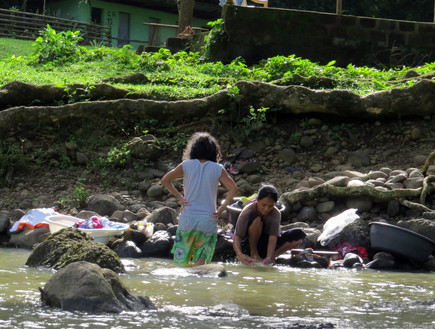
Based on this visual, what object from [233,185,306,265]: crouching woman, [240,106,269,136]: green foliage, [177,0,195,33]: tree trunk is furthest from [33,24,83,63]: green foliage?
[233,185,306,265]: crouching woman

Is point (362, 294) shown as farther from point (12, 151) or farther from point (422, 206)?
point (12, 151)

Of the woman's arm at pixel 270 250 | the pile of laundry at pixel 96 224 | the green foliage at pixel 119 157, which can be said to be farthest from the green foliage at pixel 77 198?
the woman's arm at pixel 270 250

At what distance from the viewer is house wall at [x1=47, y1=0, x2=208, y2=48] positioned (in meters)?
32.2

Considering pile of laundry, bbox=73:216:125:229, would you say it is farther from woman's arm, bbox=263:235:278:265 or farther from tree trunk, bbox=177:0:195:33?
tree trunk, bbox=177:0:195:33

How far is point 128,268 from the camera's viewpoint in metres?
7.57

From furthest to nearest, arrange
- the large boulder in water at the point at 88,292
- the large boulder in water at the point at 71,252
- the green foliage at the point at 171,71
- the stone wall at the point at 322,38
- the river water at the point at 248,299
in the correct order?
the stone wall at the point at 322,38 → the green foliage at the point at 171,71 → the large boulder in water at the point at 71,252 → the large boulder in water at the point at 88,292 → the river water at the point at 248,299

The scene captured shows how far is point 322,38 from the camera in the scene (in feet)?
51.3

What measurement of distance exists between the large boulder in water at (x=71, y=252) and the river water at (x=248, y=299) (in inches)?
6.0

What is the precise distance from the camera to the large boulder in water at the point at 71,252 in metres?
6.87

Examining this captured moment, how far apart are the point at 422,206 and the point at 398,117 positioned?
2784mm

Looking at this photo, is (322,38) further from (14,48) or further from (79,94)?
(14,48)

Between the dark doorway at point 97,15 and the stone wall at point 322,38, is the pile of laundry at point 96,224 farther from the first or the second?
the dark doorway at point 97,15

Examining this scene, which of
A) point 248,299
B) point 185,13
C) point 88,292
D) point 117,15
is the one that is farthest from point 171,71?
point 117,15

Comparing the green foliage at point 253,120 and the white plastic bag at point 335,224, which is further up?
the green foliage at point 253,120
